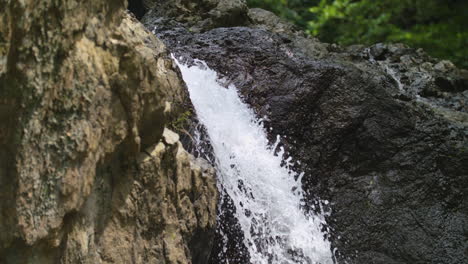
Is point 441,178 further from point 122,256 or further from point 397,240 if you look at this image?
point 122,256

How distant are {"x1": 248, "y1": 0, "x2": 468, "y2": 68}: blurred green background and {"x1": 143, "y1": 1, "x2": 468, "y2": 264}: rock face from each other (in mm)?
3280

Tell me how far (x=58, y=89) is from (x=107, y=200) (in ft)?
2.98

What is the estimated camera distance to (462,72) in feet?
29.8

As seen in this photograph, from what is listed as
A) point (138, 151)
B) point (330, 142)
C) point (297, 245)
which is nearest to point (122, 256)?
point (138, 151)

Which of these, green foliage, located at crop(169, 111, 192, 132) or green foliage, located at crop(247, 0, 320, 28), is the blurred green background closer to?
green foliage, located at crop(247, 0, 320, 28)

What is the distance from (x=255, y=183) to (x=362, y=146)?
1489mm

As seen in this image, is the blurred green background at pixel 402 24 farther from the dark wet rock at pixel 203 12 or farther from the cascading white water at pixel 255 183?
the cascading white water at pixel 255 183

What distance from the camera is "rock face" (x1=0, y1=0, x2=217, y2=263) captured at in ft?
9.51

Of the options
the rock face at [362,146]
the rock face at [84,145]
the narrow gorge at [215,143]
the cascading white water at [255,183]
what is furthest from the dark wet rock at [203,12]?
the rock face at [84,145]

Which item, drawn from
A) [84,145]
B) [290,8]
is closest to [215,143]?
[84,145]

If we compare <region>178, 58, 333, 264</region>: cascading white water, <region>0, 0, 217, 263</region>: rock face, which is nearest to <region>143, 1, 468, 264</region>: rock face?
<region>178, 58, 333, 264</region>: cascading white water

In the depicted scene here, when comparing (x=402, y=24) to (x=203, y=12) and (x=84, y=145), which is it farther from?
(x=84, y=145)

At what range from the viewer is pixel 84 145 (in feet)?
10.3

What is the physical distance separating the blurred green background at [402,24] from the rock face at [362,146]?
328cm
